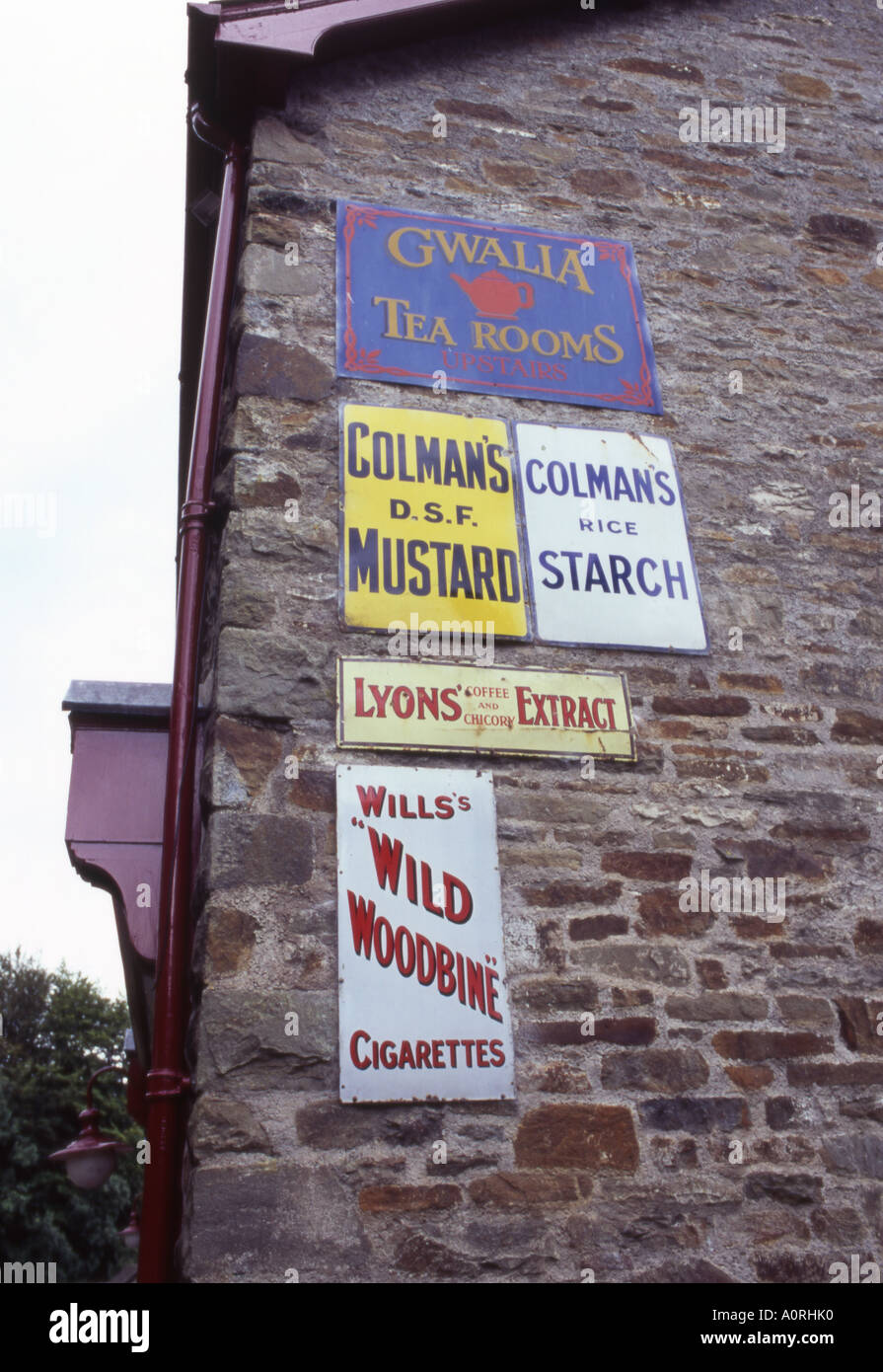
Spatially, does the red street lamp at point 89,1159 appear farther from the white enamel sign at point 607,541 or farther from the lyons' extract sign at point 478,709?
the white enamel sign at point 607,541

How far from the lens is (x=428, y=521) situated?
3424 millimetres

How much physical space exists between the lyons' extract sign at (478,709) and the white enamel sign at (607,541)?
194mm

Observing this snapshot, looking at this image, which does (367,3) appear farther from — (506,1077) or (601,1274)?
(601,1274)

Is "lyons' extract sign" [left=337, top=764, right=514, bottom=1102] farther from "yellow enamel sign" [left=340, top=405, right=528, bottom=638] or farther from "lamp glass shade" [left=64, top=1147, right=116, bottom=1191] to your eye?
"lamp glass shade" [left=64, top=1147, right=116, bottom=1191]

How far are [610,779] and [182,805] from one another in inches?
50.2

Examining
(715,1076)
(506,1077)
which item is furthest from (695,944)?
(506,1077)

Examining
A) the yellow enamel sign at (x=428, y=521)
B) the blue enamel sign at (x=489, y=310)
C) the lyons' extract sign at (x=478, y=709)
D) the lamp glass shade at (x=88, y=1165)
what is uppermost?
the blue enamel sign at (x=489, y=310)

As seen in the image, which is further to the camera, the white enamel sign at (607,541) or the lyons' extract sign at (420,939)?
the white enamel sign at (607,541)

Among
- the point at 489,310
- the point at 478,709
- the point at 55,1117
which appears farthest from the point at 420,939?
the point at 55,1117

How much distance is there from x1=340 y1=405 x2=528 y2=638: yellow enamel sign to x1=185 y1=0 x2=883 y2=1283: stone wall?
8cm

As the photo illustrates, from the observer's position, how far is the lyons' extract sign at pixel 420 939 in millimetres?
2674

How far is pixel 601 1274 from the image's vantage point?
2.54m

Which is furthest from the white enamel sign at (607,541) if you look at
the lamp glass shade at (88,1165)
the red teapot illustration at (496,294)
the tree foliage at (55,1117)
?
the tree foliage at (55,1117)

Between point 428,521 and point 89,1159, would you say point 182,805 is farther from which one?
point 89,1159
